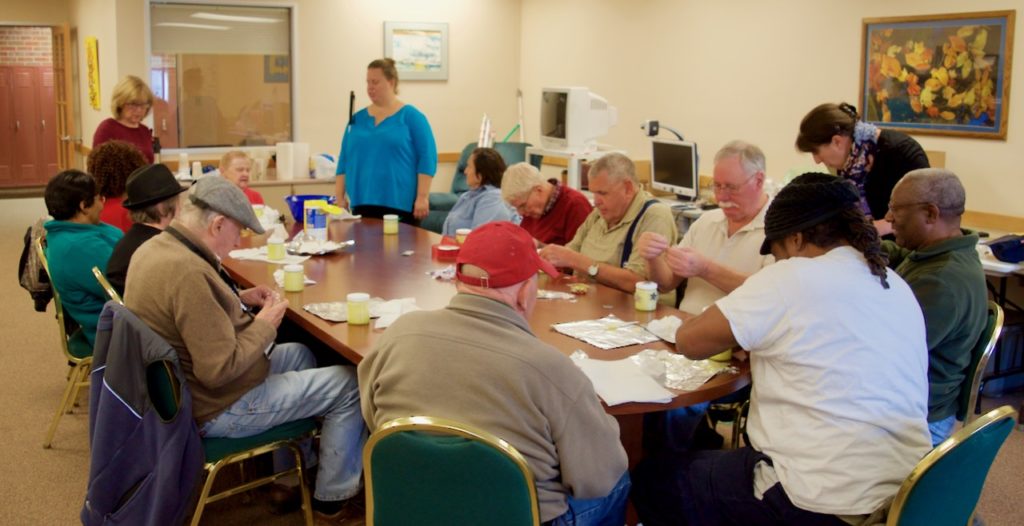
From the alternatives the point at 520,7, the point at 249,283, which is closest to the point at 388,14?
the point at 520,7

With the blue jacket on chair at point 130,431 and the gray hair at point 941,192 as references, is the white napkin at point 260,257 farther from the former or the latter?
the gray hair at point 941,192

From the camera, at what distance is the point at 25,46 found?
42.4ft

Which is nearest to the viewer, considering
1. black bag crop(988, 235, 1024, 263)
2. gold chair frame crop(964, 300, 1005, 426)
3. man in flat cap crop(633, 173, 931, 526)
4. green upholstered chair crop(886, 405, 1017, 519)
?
green upholstered chair crop(886, 405, 1017, 519)

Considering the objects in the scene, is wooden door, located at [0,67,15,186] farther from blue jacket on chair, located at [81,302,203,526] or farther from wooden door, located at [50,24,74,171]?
blue jacket on chair, located at [81,302,203,526]

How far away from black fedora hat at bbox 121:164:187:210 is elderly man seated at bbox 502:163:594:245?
5.34 feet

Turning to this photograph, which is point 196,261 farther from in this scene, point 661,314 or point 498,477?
point 661,314

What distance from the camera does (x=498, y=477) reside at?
5.76 ft

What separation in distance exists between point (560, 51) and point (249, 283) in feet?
16.1

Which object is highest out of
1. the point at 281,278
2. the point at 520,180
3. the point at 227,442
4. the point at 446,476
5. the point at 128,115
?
the point at 128,115

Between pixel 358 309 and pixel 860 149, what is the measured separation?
2.03 meters

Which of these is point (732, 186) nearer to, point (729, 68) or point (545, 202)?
point (545, 202)

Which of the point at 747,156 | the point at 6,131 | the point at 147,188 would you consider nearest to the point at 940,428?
the point at 747,156

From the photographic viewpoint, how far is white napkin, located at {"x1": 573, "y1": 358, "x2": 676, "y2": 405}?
222 cm

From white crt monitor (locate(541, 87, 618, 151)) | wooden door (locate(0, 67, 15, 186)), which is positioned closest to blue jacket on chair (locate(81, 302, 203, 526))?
white crt monitor (locate(541, 87, 618, 151))
